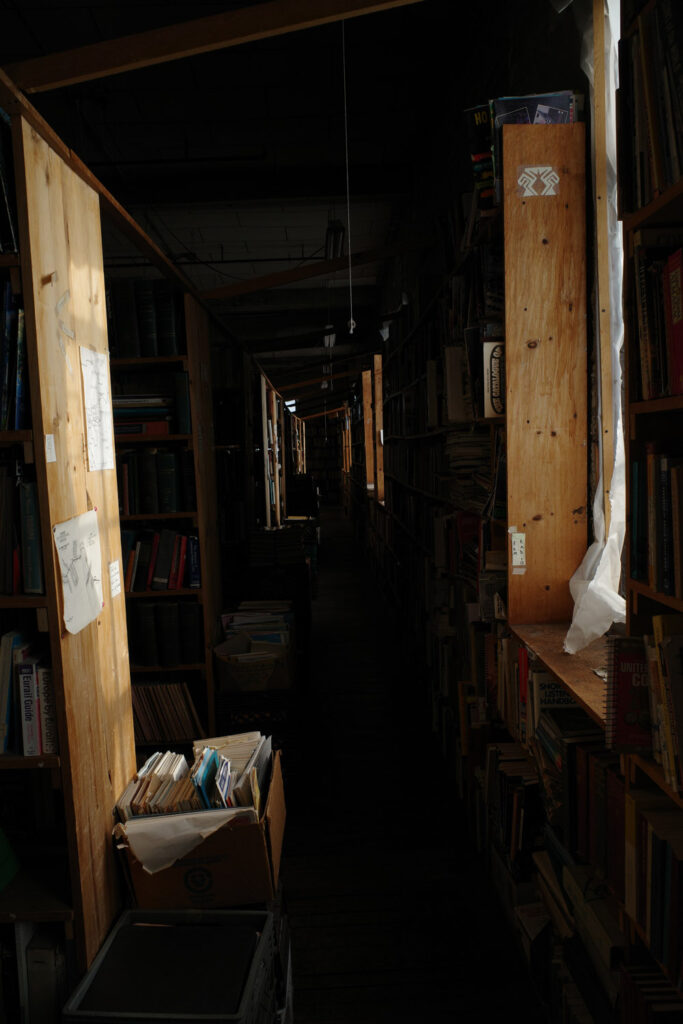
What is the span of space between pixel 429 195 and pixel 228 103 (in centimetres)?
135

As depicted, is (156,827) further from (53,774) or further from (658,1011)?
(658,1011)

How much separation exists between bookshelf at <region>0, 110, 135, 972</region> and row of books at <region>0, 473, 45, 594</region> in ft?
0.08

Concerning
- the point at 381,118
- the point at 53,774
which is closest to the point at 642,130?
the point at 53,774

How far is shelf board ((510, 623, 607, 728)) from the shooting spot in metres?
1.55

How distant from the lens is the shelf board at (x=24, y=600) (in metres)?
1.49

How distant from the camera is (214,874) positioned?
170 cm

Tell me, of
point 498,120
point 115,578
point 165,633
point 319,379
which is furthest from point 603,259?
point 319,379

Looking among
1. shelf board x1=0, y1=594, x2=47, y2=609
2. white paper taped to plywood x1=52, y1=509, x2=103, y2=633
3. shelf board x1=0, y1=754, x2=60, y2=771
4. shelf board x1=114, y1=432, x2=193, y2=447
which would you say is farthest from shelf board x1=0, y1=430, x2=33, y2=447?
shelf board x1=114, y1=432, x2=193, y2=447

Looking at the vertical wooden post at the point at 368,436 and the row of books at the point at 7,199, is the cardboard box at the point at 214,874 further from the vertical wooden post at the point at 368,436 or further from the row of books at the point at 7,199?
the vertical wooden post at the point at 368,436

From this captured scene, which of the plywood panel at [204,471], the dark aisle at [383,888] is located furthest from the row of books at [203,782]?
the plywood panel at [204,471]

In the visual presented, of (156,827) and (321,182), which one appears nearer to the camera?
(156,827)

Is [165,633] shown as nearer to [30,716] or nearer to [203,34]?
[30,716]

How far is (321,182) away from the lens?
15.9 ft

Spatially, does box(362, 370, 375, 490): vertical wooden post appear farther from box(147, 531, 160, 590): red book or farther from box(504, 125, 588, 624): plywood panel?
box(504, 125, 588, 624): plywood panel
